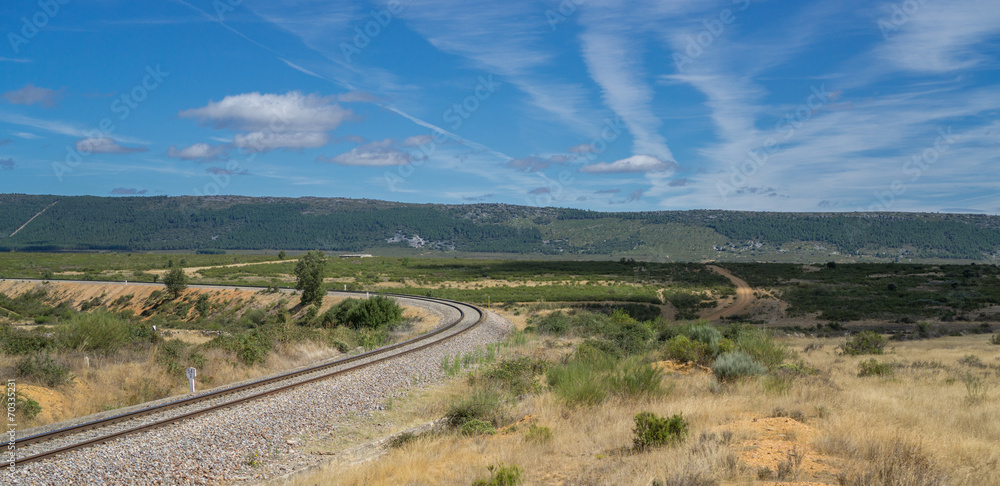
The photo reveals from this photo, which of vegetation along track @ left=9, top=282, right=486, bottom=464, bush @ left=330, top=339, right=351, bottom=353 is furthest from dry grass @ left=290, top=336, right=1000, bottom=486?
bush @ left=330, top=339, right=351, bottom=353

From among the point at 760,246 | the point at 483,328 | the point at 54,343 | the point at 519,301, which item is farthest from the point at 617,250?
the point at 54,343

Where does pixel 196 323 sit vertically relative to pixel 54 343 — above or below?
below

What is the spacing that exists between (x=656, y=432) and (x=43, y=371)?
46.7 feet

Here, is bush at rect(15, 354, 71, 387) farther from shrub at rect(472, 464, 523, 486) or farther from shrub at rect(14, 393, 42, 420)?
shrub at rect(472, 464, 523, 486)

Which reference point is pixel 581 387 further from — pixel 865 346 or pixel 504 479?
pixel 865 346

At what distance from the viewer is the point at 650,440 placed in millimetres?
7625

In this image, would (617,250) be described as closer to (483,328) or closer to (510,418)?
(483,328)

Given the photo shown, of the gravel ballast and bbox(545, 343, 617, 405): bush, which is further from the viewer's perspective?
bbox(545, 343, 617, 405): bush

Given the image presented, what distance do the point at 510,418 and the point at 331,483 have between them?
3.76 meters

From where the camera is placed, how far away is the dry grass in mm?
6137

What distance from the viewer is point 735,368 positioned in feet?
41.3

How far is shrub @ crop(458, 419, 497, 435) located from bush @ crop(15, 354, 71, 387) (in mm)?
10582

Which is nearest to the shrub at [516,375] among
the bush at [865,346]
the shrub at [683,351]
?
the shrub at [683,351]

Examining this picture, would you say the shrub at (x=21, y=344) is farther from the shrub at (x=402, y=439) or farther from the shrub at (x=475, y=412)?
the shrub at (x=475, y=412)
